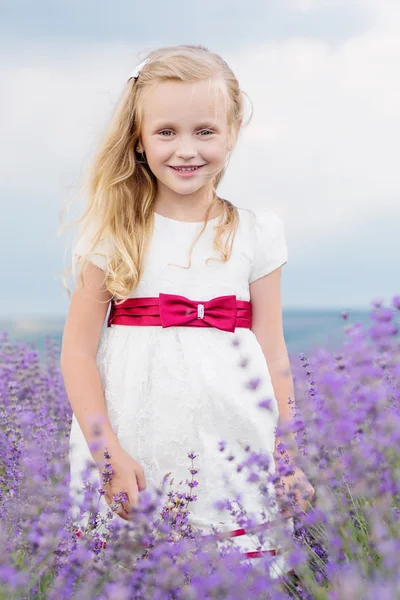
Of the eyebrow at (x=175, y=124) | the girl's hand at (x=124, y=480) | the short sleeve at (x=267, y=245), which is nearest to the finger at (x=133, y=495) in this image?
the girl's hand at (x=124, y=480)

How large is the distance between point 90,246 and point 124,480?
72 cm

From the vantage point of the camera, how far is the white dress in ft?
7.39

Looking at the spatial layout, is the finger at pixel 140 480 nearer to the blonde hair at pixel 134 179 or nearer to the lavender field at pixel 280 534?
the lavender field at pixel 280 534

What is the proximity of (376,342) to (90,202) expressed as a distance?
48.7 inches

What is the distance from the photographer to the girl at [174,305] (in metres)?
2.26

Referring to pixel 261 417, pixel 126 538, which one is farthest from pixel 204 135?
pixel 126 538

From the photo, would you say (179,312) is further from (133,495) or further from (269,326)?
(133,495)

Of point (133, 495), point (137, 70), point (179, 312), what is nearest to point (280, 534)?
point (133, 495)

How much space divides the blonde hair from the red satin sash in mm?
61

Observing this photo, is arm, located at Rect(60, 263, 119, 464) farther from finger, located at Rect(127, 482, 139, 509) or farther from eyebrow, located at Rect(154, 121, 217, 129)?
eyebrow, located at Rect(154, 121, 217, 129)

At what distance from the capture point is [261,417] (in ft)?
7.67

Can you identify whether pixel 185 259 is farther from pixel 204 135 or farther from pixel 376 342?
pixel 376 342

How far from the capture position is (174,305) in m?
2.31

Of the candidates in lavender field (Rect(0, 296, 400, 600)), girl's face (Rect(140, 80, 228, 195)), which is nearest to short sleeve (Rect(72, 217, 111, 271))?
girl's face (Rect(140, 80, 228, 195))
